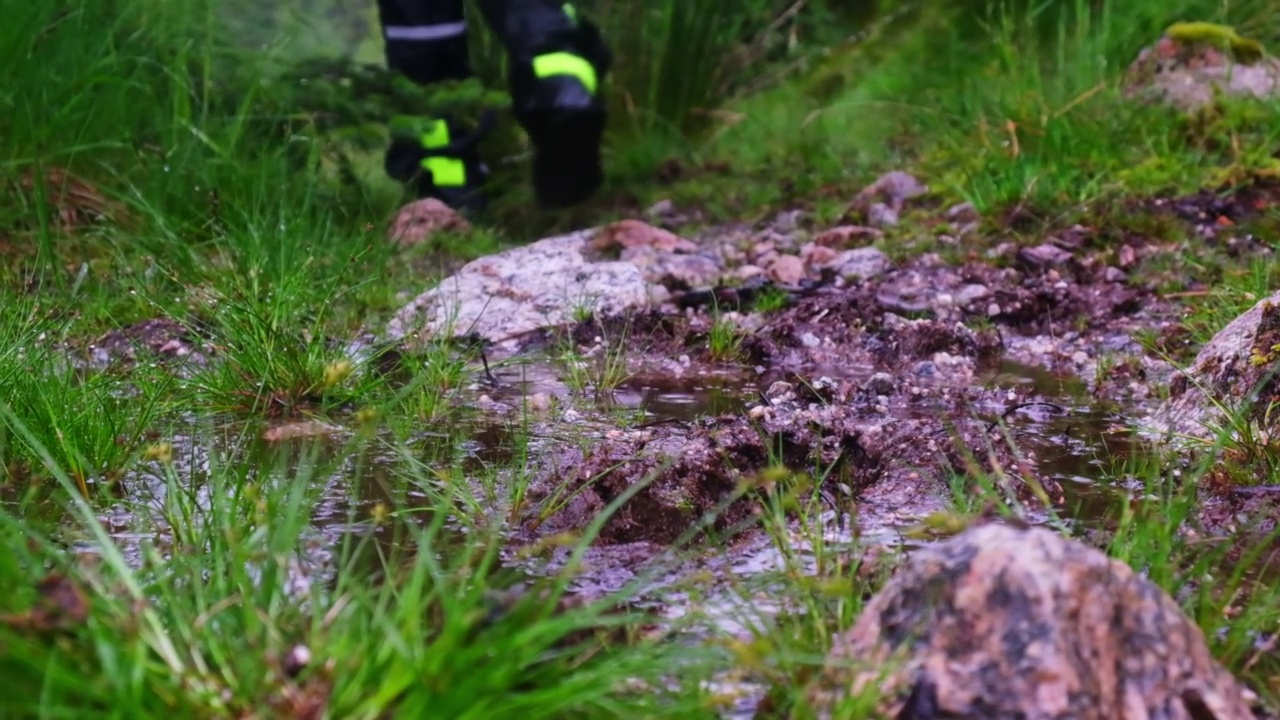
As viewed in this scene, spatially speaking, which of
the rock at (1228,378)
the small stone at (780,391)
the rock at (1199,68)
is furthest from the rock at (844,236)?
the rock at (1228,378)

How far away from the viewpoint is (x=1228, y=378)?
9.66ft

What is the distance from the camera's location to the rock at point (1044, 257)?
464cm

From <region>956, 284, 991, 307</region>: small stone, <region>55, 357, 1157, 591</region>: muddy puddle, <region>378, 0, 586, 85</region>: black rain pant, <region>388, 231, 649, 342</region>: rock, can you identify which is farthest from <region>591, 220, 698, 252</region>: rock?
<region>55, 357, 1157, 591</region>: muddy puddle

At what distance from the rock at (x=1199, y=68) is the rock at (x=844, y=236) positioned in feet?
4.27

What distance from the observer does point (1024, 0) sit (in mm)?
6898

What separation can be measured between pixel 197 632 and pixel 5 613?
0.65 ft

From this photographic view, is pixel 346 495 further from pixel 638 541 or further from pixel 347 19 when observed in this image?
pixel 347 19

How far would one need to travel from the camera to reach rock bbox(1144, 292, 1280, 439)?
9.17 feet

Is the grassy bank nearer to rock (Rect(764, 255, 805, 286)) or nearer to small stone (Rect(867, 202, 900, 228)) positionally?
small stone (Rect(867, 202, 900, 228))

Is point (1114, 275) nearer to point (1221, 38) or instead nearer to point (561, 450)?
point (1221, 38)

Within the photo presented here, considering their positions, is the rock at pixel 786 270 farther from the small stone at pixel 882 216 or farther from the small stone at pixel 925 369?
the small stone at pixel 925 369

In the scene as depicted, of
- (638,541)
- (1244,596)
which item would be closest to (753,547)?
(638,541)

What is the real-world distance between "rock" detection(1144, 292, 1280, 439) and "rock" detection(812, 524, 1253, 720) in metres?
A: 1.25

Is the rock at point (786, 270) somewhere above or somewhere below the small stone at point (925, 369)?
below
